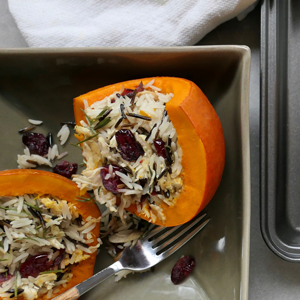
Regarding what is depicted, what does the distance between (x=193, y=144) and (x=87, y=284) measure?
0.53 metres

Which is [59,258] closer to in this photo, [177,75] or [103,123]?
[103,123]

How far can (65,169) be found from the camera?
108cm

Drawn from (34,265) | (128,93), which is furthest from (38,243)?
(128,93)

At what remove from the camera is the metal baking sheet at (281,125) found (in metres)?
1.00

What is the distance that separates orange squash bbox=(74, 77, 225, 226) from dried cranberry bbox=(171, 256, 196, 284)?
217 mm

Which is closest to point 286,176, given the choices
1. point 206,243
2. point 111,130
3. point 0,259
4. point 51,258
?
point 206,243

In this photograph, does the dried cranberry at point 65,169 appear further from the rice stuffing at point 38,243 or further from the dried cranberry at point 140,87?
the dried cranberry at point 140,87

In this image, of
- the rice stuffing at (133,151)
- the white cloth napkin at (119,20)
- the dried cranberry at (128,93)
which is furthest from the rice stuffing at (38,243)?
the white cloth napkin at (119,20)

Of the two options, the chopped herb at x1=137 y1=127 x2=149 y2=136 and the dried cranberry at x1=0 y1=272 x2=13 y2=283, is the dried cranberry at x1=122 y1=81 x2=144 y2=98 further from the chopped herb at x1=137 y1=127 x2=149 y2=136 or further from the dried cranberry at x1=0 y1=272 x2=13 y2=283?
the dried cranberry at x1=0 y1=272 x2=13 y2=283

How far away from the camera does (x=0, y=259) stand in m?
0.87

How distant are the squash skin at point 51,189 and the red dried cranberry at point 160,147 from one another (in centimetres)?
28

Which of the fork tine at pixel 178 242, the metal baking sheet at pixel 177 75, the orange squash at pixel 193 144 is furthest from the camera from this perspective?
the fork tine at pixel 178 242

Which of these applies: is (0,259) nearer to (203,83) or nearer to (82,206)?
(82,206)

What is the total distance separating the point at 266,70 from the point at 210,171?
43 cm
